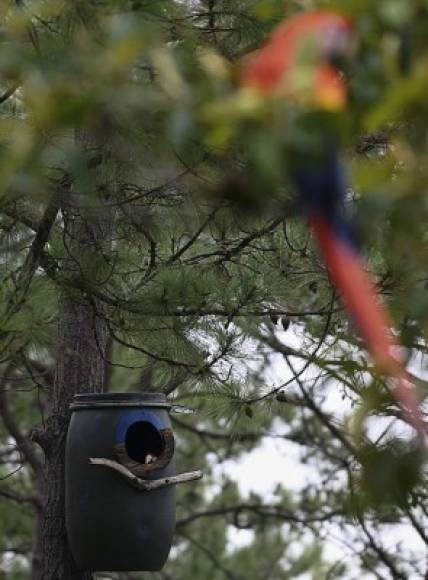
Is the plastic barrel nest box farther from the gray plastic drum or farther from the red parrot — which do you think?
the red parrot

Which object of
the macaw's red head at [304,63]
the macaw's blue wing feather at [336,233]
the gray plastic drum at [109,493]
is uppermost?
the gray plastic drum at [109,493]

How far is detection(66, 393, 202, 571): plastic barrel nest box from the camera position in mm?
3465

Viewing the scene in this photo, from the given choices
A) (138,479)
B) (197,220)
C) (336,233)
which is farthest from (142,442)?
(336,233)

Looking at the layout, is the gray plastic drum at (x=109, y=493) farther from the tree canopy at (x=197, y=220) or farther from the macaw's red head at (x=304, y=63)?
the macaw's red head at (x=304, y=63)

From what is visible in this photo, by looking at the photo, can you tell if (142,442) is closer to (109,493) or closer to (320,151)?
(109,493)

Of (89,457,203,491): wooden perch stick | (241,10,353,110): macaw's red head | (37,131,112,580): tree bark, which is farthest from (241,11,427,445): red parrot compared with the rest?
(89,457,203,491): wooden perch stick

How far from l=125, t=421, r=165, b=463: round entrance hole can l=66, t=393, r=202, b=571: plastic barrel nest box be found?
11cm

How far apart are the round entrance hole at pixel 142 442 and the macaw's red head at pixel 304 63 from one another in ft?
9.32

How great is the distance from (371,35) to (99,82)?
24 cm

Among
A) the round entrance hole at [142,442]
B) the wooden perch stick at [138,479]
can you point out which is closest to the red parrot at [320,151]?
the wooden perch stick at [138,479]

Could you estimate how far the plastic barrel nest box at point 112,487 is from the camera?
3465mm

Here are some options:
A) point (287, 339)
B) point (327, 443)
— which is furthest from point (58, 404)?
point (327, 443)

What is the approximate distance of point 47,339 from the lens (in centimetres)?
334

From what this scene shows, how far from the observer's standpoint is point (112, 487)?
346 cm
